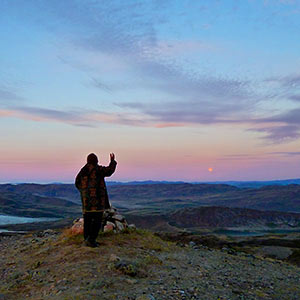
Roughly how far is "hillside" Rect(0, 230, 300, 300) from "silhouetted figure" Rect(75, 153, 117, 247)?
0.65 metres

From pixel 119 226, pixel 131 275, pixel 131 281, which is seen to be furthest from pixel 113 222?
pixel 131 281

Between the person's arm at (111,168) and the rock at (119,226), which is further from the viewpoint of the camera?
the rock at (119,226)

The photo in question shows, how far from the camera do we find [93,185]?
37.0 ft

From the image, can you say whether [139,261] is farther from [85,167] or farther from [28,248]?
[28,248]

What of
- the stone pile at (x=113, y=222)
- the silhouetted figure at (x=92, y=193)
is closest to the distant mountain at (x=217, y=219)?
the stone pile at (x=113, y=222)

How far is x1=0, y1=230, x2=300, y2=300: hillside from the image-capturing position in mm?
7273

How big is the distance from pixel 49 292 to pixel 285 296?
6052mm

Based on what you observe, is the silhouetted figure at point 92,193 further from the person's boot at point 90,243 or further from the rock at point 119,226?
the rock at point 119,226

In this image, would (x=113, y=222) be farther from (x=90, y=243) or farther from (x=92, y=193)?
(x=92, y=193)

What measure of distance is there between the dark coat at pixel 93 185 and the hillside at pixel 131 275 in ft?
4.73

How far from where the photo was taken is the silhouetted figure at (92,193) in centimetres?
1109

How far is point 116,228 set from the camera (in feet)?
45.6

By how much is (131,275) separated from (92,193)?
3.67 m

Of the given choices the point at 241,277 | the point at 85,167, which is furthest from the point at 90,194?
the point at 241,277
